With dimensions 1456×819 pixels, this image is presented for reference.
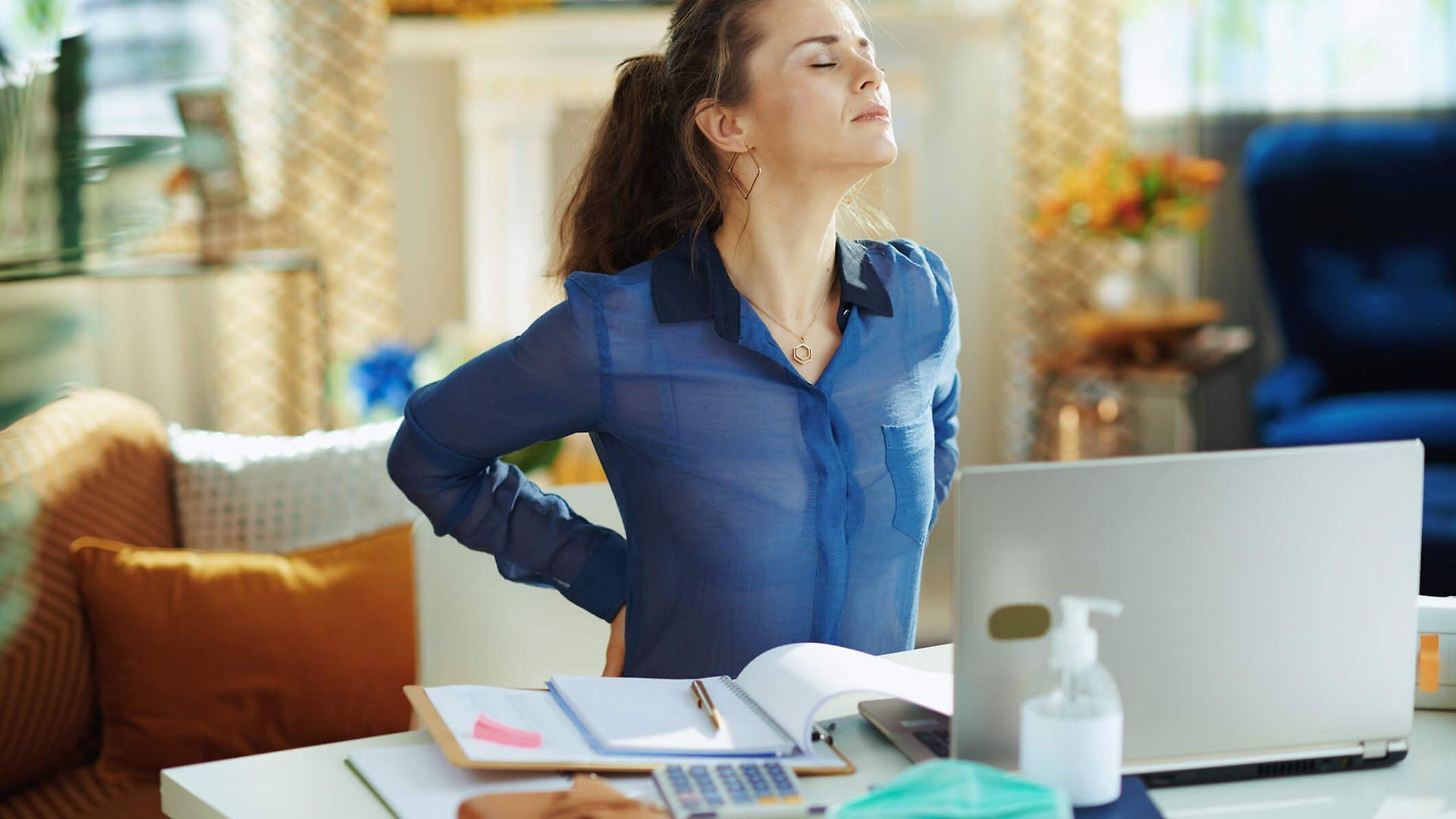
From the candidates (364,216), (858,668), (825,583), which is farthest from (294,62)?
(858,668)

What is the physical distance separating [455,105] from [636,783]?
336 cm

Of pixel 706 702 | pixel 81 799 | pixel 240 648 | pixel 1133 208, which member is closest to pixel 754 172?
pixel 706 702

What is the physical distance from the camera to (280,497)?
2078 mm

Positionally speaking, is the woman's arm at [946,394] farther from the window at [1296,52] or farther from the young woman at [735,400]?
the window at [1296,52]

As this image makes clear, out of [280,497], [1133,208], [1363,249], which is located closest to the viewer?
[280,497]

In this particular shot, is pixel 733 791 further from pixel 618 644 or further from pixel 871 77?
pixel 871 77

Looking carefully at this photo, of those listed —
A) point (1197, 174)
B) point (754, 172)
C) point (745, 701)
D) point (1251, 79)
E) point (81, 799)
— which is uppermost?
point (1251, 79)

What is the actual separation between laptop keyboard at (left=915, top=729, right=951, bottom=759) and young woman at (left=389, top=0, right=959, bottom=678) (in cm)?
31

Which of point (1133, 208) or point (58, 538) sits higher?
point (1133, 208)

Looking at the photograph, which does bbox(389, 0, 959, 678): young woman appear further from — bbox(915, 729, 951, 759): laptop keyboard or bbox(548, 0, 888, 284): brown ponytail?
bbox(915, 729, 951, 759): laptop keyboard

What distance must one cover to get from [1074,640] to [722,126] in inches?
30.5

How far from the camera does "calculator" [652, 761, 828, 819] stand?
92cm

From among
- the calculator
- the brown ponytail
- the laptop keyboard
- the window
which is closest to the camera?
the calculator

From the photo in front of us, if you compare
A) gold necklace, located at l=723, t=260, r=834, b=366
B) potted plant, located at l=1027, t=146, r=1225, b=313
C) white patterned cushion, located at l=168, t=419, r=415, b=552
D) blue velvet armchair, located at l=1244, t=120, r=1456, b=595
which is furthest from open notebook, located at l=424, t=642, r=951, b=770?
blue velvet armchair, located at l=1244, t=120, r=1456, b=595
